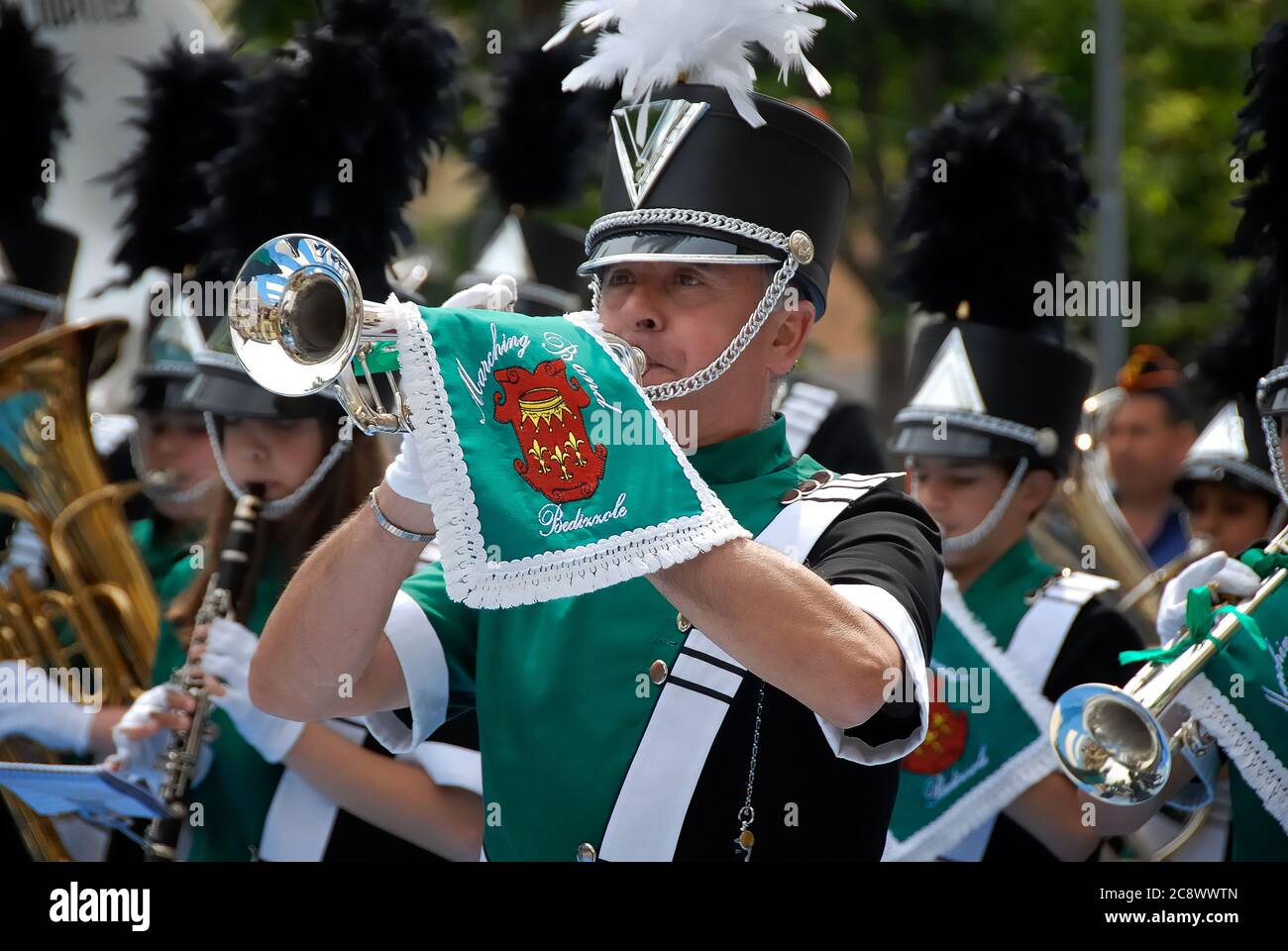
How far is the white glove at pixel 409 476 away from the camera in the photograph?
227cm

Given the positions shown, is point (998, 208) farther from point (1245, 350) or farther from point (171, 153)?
point (171, 153)

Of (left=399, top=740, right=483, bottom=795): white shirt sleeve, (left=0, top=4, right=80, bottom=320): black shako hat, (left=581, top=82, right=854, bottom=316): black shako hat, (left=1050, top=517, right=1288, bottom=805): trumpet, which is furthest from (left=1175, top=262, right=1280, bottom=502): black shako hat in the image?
(left=0, top=4, right=80, bottom=320): black shako hat

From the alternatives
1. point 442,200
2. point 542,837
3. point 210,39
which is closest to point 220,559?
point 542,837

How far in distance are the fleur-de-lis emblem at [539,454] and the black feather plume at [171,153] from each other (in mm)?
3145

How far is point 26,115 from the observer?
5.91 metres

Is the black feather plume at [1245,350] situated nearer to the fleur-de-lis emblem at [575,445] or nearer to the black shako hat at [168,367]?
the fleur-de-lis emblem at [575,445]

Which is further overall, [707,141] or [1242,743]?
[1242,743]

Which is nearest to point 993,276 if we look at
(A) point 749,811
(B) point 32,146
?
(A) point 749,811

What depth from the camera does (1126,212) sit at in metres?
11.5

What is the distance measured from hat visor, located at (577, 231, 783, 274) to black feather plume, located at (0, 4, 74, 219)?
3815 mm

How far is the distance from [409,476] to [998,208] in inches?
113

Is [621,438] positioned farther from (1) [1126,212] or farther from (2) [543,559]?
(1) [1126,212]

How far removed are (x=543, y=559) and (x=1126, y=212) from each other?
10197 millimetres
